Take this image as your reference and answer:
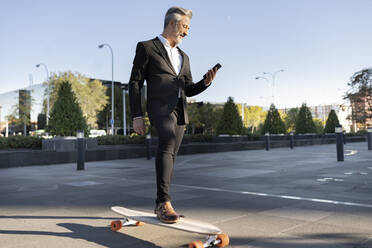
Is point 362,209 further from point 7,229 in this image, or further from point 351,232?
point 7,229

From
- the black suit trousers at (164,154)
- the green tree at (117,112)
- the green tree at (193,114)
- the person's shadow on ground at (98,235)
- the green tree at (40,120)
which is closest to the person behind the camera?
the person's shadow on ground at (98,235)

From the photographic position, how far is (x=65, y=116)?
48.5ft

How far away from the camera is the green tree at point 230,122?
79.9 ft

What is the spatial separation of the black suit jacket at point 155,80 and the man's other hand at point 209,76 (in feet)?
0.71

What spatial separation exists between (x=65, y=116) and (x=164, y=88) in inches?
500

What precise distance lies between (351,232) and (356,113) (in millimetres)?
42505

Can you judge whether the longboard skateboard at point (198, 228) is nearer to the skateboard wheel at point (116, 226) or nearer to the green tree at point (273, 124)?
the skateboard wheel at point (116, 226)

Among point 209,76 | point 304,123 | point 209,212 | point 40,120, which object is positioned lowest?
point 209,212

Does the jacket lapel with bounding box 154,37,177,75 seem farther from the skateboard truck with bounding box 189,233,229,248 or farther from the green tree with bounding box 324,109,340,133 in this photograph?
the green tree with bounding box 324,109,340,133

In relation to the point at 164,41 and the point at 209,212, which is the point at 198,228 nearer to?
the point at 209,212

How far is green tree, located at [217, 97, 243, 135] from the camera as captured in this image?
24344 mm

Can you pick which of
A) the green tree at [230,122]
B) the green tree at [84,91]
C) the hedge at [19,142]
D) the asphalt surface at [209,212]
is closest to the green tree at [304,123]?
the green tree at [230,122]

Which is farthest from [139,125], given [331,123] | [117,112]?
[117,112]

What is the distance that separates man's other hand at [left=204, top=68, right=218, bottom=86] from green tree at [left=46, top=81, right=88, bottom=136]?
12549 mm
